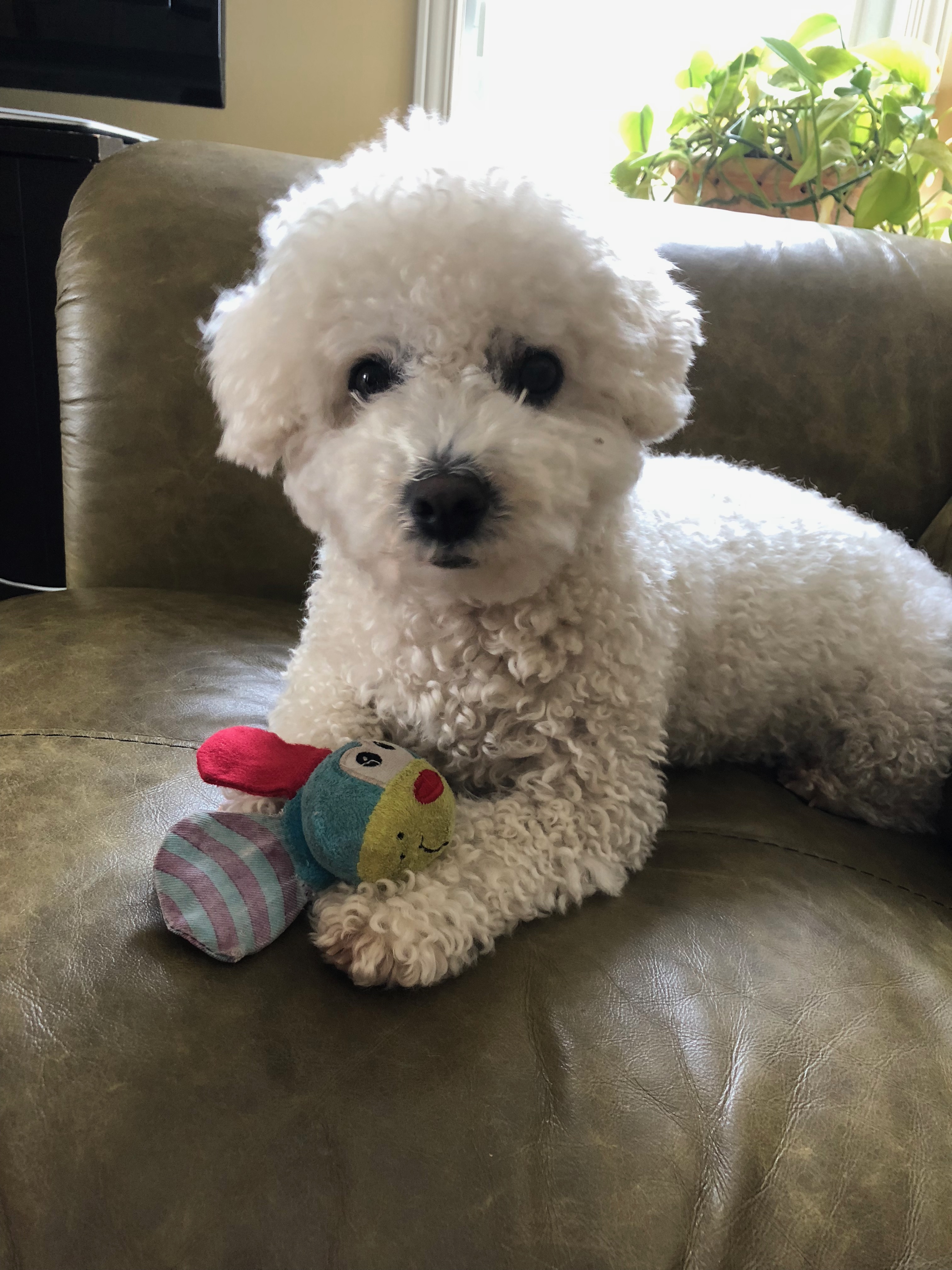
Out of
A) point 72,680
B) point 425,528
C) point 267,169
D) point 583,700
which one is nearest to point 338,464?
point 425,528

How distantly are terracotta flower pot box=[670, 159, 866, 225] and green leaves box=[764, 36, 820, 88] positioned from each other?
0.19m

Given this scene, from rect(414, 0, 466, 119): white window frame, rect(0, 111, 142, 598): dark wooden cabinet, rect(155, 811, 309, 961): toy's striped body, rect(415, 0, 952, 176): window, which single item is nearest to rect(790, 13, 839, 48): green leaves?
rect(415, 0, 952, 176): window

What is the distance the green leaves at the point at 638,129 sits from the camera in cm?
217

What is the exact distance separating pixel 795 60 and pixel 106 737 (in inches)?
78.9

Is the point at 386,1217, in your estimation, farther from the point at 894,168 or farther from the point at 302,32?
the point at 302,32

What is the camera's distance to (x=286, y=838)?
82cm

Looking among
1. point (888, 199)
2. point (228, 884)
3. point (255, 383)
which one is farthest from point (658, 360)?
point (888, 199)

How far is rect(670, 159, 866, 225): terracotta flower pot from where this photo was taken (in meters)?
2.13

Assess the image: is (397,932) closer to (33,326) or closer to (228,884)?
(228,884)

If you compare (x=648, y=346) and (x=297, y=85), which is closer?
(x=648, y=346)

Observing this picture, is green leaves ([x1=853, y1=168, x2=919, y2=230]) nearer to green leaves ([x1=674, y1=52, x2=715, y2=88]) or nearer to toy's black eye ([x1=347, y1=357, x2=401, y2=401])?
green leaves ([x1=674, y1=52, x2=715, y2=88])

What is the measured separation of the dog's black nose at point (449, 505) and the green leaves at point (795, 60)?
1.75 m

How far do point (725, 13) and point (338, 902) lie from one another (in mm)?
2728

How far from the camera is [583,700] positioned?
38.5 inches
